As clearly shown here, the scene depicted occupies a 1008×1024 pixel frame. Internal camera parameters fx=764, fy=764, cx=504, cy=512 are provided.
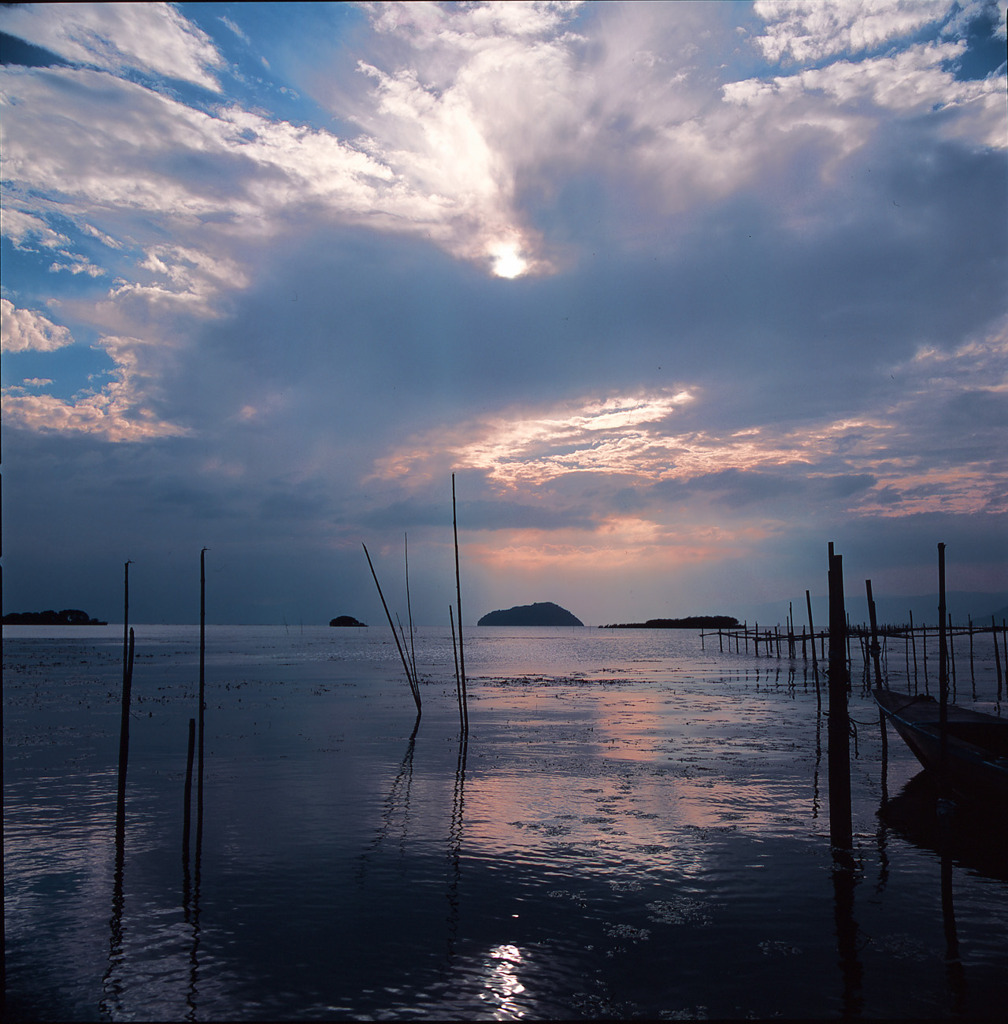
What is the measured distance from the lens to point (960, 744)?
15.2 meters

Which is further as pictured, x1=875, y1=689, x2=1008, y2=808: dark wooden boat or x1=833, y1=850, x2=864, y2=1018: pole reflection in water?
x1=875, y1=689, x2=1008, y2=808: dark wooden boat

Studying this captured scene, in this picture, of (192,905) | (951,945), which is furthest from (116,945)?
(951,945)

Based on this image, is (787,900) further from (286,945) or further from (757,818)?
(286,945)

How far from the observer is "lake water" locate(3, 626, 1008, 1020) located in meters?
8.18

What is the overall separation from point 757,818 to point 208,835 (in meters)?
9.96

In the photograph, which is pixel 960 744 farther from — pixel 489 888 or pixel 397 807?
pixel 397 807

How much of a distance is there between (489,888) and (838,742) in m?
6.02

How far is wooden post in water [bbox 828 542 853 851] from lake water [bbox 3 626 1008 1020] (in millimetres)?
438

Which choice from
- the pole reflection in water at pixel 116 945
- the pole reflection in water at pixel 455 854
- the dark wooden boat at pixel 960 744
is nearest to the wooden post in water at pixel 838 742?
the dark wooden boat at pixel 960 744

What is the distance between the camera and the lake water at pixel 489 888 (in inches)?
322

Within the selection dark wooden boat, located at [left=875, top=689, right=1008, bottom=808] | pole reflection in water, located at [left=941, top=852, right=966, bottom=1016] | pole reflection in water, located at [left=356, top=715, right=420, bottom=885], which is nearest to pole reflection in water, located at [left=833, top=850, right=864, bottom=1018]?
Result: pole reflection in water, located at [left=941, top=852, right=966, bottom=1016]

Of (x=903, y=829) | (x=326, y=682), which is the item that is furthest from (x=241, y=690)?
(x=903, y=829)

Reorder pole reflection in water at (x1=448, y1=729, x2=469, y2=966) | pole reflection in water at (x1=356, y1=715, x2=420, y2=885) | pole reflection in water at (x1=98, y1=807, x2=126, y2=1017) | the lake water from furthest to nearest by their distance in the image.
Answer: pole reflection in water at (x1=356, y1=715, x2=420, y2=885), pole reflection in water at (x1=448, y1=729, x2=469, y2=966), the lake water, pole reflection in water at (x1=98, y1=807, x2=126, y2=1017)

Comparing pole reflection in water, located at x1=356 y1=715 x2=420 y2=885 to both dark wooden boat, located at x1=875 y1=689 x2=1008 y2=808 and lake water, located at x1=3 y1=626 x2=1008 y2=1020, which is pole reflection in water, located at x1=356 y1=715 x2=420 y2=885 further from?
dark wooden boat, located at x1=875 y1=689 x2=1008 y2=808
